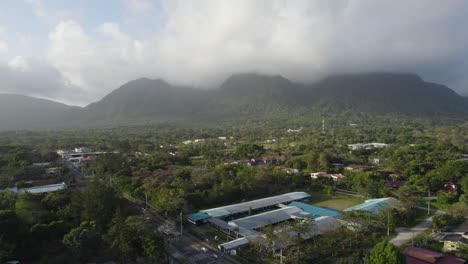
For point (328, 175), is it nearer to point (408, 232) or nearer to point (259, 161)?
point (259, 161)

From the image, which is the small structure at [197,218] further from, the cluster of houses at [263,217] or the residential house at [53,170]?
the residential house at [53,170]

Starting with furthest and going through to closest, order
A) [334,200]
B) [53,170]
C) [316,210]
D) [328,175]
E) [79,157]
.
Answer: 1. [79,157]
2. [53,170]
3. [328,175]
4. [334,200]
5. [316,210]

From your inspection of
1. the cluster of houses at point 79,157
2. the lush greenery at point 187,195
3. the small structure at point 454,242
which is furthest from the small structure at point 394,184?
the cluster of houses at point 79,157

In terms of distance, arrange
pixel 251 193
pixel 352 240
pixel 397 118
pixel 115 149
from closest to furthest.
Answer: pixel 352 240 → pixel 251 193 → pixel 115 149 → pixel 397 118

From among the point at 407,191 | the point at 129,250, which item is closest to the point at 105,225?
the point at 129,250

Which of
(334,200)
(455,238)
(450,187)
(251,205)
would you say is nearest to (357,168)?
(450,187)

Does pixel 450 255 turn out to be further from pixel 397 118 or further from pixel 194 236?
pixel 397 118
